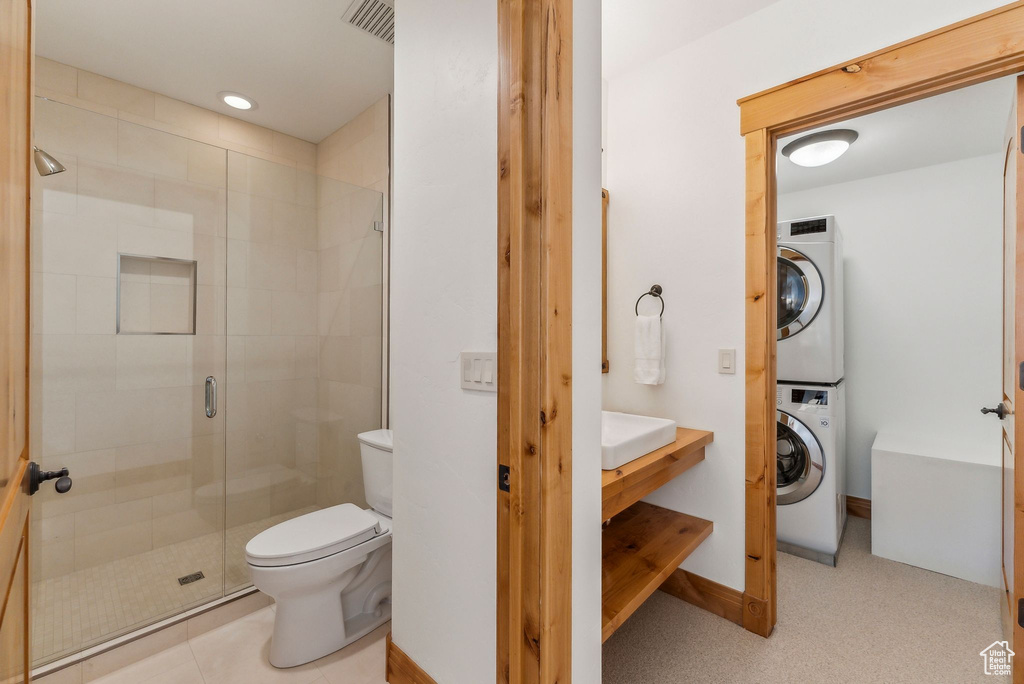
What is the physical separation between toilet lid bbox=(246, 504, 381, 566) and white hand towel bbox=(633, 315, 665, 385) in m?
1.32

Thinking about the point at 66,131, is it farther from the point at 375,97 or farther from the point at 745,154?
the point at 745,154

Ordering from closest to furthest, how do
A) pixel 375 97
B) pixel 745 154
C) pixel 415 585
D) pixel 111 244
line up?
pixel 415 585, pixel 745 154, pixel 111 244, pixel 375 97

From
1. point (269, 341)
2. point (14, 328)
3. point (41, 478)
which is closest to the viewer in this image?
point (14, 328)

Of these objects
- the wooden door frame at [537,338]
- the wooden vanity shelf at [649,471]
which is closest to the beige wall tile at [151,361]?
the wooden door frame at [537,338]

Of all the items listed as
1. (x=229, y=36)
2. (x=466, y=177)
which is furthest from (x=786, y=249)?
(x=229, y=36)

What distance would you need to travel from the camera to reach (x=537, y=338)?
99 cm

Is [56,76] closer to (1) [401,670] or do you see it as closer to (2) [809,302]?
(1) [401,670]

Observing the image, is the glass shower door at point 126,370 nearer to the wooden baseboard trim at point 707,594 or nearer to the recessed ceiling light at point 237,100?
the recessed ceiling light at point 237,100

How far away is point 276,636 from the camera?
1.60 meters

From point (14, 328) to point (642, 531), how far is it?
2.00m

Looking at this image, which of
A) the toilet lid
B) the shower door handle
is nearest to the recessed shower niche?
the shower door handle

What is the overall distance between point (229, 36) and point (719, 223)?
227 centimetres

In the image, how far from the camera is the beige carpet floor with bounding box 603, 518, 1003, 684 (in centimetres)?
159

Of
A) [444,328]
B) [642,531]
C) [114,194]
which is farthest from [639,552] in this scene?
[114,194]
